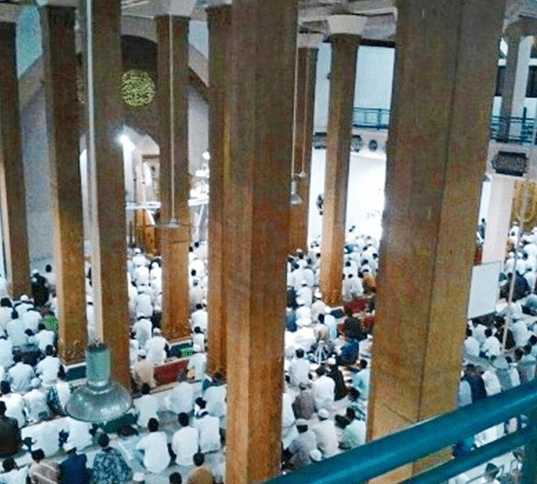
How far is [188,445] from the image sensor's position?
7867mm

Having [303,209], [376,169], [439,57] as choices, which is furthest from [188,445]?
[376,169]

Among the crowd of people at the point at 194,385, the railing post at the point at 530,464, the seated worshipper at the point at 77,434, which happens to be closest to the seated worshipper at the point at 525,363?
the crowd of people at the point at 194,385

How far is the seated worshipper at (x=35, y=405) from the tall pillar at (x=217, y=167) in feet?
8.51

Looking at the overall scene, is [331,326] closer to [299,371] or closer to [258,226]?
[299,371]

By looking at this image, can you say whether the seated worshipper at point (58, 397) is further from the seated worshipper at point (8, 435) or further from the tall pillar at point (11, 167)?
the tall pillar at point (11, 167)

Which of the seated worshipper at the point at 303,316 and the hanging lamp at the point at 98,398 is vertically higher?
the hanging lamp at the point at 98,398

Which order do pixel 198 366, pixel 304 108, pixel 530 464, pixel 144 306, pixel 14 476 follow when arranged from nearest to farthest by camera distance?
1. pixel 530 464
2. pixel 14 476
3. pixel 198 366
4. pixel 144 306
5. pixel 304 108

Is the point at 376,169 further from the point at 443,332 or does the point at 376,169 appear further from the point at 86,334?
the point at 443,332

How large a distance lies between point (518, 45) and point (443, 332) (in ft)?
40.3

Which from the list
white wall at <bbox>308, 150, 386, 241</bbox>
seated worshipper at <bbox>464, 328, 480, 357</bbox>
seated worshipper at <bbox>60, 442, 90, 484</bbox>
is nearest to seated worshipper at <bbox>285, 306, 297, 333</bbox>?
seated worshipper at <bbox>464, 328, 480, 357</bbox>

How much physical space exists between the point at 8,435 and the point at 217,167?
15.5ft

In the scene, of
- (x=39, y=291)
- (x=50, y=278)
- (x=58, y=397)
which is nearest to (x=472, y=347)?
(x=58, y=397)

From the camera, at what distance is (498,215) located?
15.5 meters

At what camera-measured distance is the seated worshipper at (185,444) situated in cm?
782
